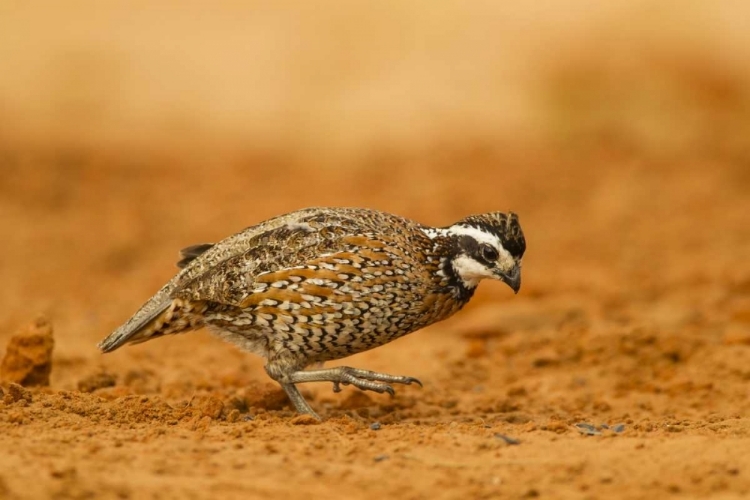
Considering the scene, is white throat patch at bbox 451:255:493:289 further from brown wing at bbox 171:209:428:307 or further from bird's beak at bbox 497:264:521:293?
brown wing at bbox 171:209:428:307

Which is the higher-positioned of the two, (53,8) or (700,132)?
(53,8)

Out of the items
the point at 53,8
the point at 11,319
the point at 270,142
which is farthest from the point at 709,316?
the point at 53,8

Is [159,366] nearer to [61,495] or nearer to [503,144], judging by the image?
[61,495]

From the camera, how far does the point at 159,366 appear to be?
9.87m

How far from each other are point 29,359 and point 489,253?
3197 mm

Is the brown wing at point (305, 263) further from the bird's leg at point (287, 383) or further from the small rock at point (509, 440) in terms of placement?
the small rock at point (509, 440)

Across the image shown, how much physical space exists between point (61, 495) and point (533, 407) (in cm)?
425

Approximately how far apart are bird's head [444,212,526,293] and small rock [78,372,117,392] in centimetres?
268

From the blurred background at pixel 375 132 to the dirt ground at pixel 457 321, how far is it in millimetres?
61

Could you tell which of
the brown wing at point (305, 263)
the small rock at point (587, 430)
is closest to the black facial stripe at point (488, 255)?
the brown wing at point (305, 263)

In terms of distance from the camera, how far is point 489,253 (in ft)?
25.6

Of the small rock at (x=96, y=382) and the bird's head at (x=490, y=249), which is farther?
the small rock at (x=96, y=382)

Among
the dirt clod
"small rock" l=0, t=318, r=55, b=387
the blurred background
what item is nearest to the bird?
"small rock" l=0, t=318, r=55, b=387

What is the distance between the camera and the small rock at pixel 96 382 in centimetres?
852
